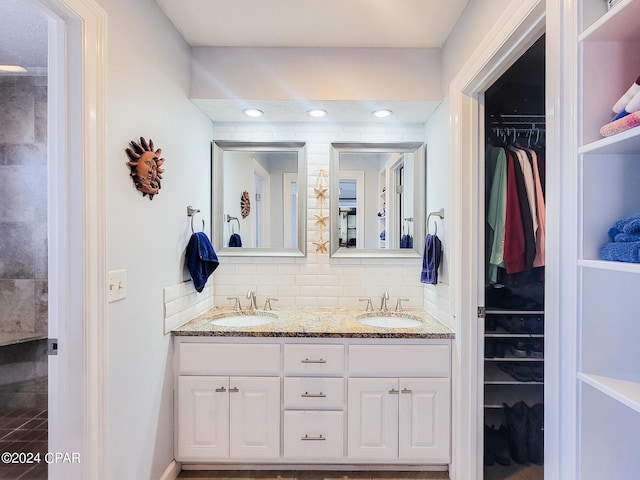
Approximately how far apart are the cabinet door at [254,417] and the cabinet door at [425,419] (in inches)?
27.8

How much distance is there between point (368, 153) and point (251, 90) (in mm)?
923

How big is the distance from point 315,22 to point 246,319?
185 centimetres

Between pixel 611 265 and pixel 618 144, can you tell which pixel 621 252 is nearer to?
pixel 611 265

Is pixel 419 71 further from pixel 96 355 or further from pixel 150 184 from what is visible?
pixel 96 355

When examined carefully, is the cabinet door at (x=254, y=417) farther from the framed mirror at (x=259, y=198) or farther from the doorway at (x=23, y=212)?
the doorway at (x=23, y=212)

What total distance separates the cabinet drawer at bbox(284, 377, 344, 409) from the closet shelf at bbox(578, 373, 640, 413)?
1.22 metres

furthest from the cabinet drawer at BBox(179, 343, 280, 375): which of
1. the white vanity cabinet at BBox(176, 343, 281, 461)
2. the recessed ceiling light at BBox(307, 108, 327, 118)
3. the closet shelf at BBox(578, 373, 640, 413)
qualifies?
the recessed ceiling light at BBox(307, 108, 327, 118)

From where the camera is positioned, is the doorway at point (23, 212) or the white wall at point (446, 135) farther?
the doorway at point (23, 212)

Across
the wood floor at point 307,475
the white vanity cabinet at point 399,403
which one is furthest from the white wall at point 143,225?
the white vanity cabinet at point 399,403

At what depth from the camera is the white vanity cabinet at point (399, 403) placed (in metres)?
1.84

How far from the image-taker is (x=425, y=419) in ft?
6.04

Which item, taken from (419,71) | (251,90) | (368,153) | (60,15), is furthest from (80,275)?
(419,71)

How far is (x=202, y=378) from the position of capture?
185cm

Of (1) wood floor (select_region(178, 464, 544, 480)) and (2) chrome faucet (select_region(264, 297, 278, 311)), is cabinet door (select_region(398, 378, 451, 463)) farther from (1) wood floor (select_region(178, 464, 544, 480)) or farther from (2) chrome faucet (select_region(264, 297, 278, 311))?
(2) chrome faucet (select_region(264, 297, 278, 311))
